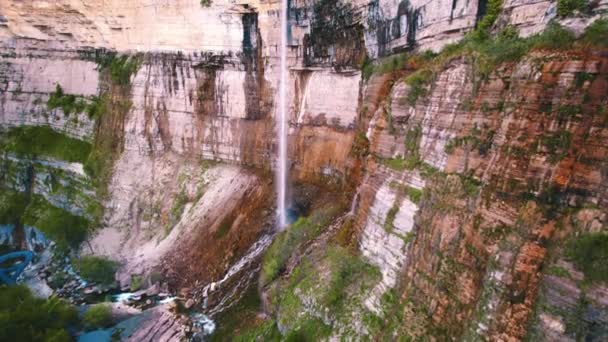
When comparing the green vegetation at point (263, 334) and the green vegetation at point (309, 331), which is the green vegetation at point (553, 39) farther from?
the green vegetation at point (263, 334)

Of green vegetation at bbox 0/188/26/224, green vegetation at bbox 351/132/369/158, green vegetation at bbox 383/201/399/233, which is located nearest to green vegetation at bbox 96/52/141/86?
green vegetation at bbox 0/188/26/224

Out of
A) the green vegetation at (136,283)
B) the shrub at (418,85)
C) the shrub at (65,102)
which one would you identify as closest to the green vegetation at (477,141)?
the shrub at (418,85)

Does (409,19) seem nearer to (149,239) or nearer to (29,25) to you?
(149,239)

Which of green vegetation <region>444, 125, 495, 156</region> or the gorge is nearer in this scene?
the gorge

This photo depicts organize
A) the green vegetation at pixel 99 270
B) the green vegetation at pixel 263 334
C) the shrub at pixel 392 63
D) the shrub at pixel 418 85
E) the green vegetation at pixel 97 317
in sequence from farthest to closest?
the green vegetation at pixel 99 270 → the green vegetation at pixel 97 317 → the shrub at pixel 392 63 → the green vegetation at pixel 263 334 → the shrub at pixel 418 85

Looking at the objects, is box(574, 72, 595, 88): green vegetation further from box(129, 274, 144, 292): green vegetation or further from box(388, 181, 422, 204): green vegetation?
box(129, 274, 144, 292): green vegetation

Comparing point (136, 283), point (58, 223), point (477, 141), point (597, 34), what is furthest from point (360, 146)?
Answer: point (58, 223)
